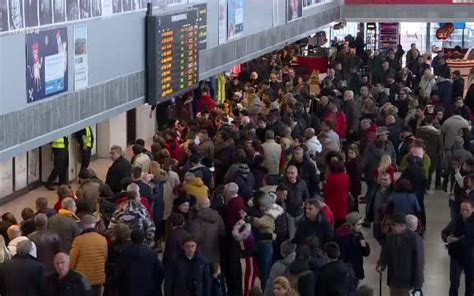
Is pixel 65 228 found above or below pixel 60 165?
above

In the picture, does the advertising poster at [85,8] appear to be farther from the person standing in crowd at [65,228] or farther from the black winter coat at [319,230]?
the black winter coat at [319,230]

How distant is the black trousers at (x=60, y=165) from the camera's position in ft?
66.3

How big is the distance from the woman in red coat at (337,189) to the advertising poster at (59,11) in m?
3.99

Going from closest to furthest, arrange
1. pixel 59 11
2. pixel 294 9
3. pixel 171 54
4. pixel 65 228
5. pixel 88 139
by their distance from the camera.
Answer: pixel 65 228 < pixel 59 11 < pixel 171 54 < pixel 88 139 < pixel 294 9

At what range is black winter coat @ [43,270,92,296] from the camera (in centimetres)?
1067

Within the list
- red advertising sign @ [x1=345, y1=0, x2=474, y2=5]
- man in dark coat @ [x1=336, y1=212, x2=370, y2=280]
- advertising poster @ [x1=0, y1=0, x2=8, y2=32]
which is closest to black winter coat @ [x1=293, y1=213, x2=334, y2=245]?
man in dark coat @ [x1=336, y1=212, x2=370, y2=280]

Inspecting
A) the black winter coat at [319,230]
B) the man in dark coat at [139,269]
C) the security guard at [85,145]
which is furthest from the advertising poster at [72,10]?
the security guard at [85,145]

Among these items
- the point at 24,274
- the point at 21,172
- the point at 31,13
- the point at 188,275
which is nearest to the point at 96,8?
the point at 31,13

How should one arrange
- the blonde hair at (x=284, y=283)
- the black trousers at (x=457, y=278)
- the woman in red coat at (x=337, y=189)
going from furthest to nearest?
1. the woman in red coat at (x=337, y=189)
2. the black trousers at (x=457, y=278)
3. the blonde hair at (x=284, y=283)

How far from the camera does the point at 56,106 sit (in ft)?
44.3

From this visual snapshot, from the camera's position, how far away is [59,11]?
13336 millimetres

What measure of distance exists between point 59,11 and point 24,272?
3514mm

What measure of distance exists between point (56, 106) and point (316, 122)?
808cm

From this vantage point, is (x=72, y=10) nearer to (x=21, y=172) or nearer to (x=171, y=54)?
(x=171, y=54)
